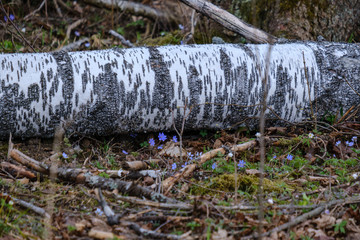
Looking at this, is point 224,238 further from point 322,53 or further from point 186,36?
point 186,36

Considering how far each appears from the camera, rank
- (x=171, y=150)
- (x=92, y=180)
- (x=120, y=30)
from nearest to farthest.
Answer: (x=92, y=180)
(x=171, y=150)
(x=120, y=30)

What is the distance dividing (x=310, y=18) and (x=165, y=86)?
247 centimetres

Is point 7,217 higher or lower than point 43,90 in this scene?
lower

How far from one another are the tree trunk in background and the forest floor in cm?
150

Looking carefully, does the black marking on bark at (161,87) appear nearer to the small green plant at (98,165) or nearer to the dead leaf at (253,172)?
the small green plant at (98,165)

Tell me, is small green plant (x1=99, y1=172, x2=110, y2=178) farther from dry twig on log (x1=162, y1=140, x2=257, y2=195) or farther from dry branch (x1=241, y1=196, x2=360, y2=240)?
dry branch (x1=241, y1=196, x2=360, y2=240)

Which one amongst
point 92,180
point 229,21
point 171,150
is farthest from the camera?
point 229,21

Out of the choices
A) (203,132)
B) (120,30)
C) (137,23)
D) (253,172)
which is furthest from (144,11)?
(253,172)

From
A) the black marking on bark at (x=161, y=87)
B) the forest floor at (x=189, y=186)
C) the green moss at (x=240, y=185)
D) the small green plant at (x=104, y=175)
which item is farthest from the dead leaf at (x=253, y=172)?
the small green plant at (x=104, y=175)

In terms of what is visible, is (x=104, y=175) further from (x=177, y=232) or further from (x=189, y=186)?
(x=177, y=232)

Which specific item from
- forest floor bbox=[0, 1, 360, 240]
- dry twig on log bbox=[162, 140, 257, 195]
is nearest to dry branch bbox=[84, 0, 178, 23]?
forest floor bbox=[0, 1, 360, 240]

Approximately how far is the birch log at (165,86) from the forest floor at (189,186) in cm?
19

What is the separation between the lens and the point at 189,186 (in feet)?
9.38

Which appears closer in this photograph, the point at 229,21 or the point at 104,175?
the point at 104,175
